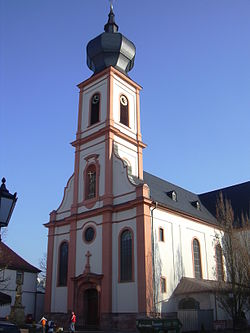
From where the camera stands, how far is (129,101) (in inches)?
1463

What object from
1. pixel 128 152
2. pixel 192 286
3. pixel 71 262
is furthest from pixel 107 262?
pixel 128 152

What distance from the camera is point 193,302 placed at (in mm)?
27781

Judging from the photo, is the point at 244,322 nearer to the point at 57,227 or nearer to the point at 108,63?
the point at 57,227

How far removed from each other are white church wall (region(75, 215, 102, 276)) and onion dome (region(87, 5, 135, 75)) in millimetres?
16027

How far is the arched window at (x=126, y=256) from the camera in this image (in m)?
27.1

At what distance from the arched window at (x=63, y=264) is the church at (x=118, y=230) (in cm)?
8

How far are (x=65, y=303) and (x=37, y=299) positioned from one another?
8206 millimetres

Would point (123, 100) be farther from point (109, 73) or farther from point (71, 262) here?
point (71, 262)

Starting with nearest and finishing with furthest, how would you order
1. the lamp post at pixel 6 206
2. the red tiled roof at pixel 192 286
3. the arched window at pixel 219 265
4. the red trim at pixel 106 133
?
1. the lamp post at pixel 6 206
2. the red tiled roof at pixel 192 286
3. the red trim at pixel 106 133
4. the arched window at pixel 219 265

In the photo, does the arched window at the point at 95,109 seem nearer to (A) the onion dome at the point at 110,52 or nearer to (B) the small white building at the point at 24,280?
(A) the onion dome at the point at 110,52

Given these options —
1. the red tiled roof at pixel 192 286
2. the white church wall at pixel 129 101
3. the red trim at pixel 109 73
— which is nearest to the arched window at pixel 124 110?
the white church wall at pixel 129 101

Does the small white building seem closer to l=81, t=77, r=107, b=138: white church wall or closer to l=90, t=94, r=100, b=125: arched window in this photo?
l=81, t=77, r=107, b=138: white church wall

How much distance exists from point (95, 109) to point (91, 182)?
774cm

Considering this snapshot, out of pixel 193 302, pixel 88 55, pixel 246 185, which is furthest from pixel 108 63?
pixel 193 302
